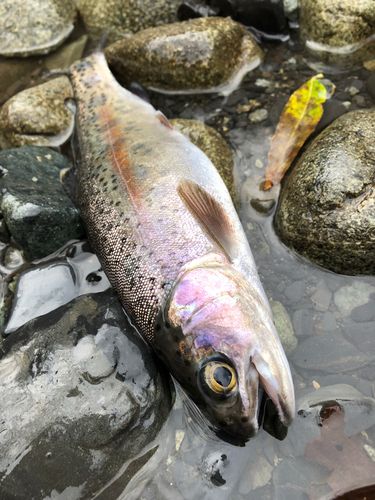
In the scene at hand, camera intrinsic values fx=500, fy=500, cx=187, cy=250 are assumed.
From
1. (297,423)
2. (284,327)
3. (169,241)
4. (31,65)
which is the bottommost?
(297,423)

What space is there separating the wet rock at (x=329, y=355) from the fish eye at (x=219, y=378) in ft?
2.74

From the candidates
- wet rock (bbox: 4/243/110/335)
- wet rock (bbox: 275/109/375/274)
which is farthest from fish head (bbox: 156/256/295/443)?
wet rock (bbox: 4/243/110/335)

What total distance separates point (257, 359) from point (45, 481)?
149cm

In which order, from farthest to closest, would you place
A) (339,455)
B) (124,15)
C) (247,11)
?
(124,15)
(247,11)
(339,455)

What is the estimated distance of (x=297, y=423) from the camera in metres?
3.31

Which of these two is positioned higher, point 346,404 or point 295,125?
point 295,125

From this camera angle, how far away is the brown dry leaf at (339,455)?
3.03m

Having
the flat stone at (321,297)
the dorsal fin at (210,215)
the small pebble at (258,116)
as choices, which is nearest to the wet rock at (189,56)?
the small pebble at (258,116)

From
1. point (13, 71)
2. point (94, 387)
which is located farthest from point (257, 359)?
point (13, 71)

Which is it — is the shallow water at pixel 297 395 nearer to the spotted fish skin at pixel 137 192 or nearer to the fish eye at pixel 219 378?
the spotted fish skin at pixel 137 192

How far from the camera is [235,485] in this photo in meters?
3.18

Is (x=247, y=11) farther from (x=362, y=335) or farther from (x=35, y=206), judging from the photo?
(x=362, y=335)

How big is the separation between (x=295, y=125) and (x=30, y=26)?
11.0 feet

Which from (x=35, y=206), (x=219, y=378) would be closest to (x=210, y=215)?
(x=219, y=378)
